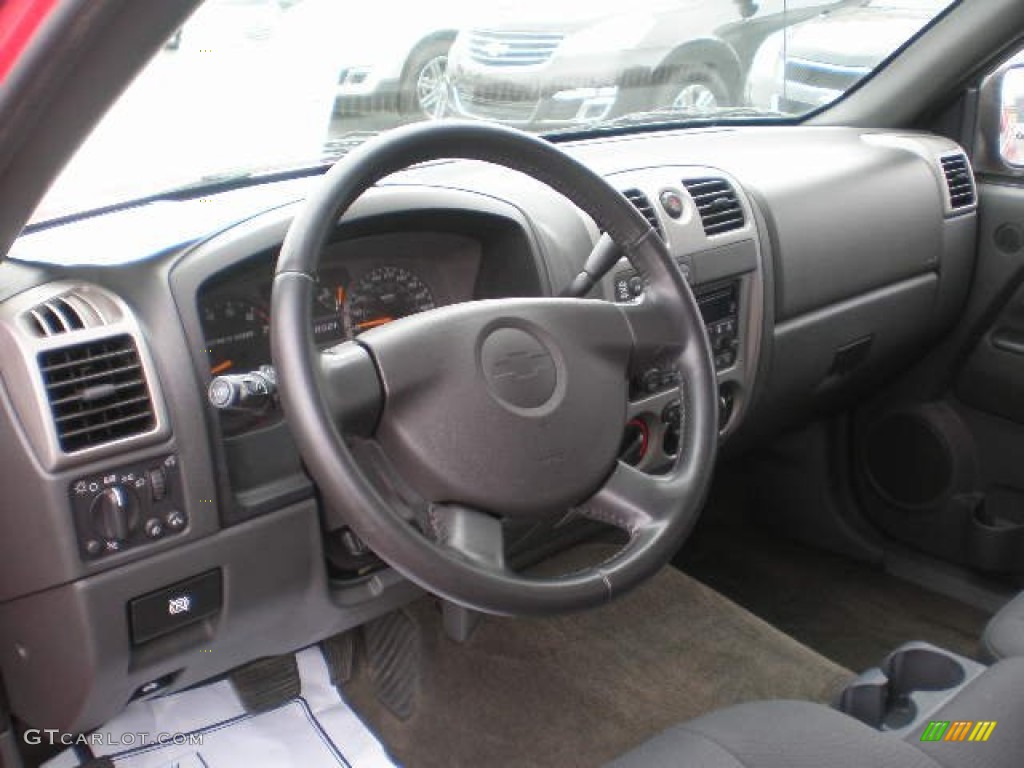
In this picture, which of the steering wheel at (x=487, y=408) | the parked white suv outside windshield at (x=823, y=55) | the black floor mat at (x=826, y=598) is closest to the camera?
the steering wheel at (x=487, y=408)

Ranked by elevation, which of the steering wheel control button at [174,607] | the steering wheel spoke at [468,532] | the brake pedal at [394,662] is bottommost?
the brake pedal at [394,662]

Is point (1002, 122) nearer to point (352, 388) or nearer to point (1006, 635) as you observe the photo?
point (1006, 635)

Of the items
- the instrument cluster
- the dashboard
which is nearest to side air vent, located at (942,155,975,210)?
the dashboard

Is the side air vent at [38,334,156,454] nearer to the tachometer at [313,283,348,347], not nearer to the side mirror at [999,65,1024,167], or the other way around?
the tachometer at [313,283,348,347]

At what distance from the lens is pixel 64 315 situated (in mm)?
1144

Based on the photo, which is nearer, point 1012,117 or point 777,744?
point 777,744

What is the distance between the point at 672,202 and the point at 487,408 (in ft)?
2.73

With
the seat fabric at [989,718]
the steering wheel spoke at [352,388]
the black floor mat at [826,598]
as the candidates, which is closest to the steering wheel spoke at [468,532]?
the steering wheel spoke at [352,388]

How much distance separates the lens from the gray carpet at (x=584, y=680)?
1958mm

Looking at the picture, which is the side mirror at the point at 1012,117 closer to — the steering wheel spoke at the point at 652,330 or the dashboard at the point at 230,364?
the dashboard at the point at 230,364

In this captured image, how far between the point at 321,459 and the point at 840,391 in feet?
5.19

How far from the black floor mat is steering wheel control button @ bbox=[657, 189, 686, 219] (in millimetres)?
936

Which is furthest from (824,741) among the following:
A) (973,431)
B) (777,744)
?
(973,431)

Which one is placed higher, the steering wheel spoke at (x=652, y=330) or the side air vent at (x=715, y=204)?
the steering wheel spoke at (x=652, y=330)
